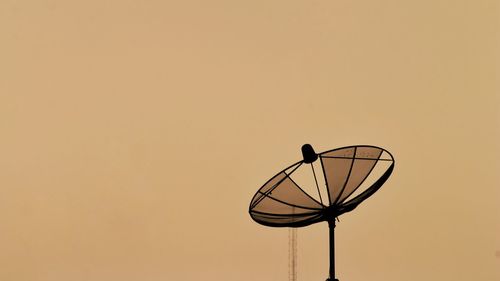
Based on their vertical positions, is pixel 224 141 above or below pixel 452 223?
above

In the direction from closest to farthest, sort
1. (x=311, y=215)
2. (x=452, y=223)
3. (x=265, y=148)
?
(x=311, y=215), (x=452, y=223), (x=265, y=148)

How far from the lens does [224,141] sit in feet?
9.03

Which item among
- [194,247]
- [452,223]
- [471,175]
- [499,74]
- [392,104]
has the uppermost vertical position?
[499,74]

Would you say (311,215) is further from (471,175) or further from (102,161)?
(102,161)

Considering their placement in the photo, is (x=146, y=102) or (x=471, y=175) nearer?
(x=471, y=175)

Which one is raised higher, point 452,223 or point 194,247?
point 452,223

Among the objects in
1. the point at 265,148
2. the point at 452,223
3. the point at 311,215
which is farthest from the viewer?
the point at 265,148

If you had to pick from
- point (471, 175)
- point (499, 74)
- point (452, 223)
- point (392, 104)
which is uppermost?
point (499, 74)

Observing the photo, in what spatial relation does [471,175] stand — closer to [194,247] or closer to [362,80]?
[362,80]

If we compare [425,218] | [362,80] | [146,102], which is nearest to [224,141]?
[146,102]

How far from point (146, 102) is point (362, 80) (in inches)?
53.7

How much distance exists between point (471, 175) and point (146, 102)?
79.8 inches

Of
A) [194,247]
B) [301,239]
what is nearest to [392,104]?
[301,239]

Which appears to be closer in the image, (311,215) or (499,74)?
(311,215)
